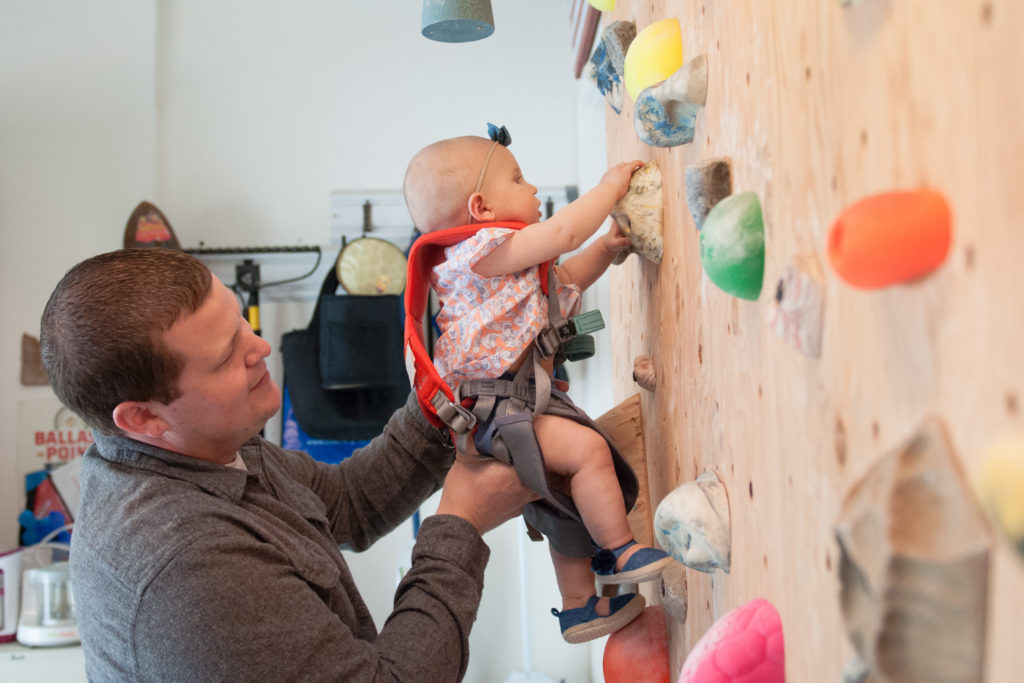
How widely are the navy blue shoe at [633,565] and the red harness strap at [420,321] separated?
24 centimetres

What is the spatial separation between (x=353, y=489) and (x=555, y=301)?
50cm

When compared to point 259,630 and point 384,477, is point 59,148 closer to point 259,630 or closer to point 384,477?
point 384,477

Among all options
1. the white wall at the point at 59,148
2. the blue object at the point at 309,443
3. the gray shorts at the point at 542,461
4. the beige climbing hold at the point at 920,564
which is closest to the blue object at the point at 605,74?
the gray shorts at the point at 542,461

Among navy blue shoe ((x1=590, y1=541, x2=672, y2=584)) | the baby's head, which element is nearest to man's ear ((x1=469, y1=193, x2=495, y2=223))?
the baby's head

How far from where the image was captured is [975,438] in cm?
44

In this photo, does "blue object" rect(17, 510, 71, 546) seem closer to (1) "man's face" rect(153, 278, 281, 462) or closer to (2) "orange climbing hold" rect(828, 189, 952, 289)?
(1) "man's face" rect(153, 278, 281, 462)

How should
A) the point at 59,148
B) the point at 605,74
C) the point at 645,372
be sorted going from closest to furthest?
the point at 645,372, the point at 605,74, the point at 59,148

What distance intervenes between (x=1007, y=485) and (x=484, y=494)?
831 mm

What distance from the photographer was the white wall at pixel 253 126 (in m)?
2.85

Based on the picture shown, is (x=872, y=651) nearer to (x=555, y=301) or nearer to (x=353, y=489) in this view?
(x=555, y=301)

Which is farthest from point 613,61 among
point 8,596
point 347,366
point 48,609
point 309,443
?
point 8,596

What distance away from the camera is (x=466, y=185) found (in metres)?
1.14

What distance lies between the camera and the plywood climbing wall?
0.42 m

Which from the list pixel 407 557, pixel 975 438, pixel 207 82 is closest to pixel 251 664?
pixel 975 438
